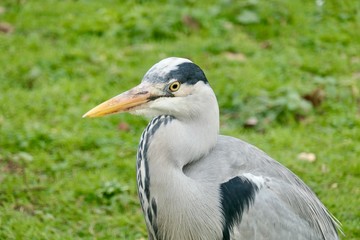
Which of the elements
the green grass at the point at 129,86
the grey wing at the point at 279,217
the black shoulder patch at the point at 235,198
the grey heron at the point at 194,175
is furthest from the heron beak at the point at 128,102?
the green grass at the point at 129,86

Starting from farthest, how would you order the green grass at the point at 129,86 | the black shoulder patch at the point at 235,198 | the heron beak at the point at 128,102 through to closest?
the green grass at the point at 129,86 → the black shoulder patch at the point at 235,198 → the heron beak at the point at 128,102

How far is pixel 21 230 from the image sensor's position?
545cm

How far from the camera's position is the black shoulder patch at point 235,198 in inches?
170

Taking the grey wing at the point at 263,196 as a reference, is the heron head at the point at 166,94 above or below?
above

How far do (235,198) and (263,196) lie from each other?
0.53 ft

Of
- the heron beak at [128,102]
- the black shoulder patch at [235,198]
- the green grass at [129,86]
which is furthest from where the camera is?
the green grass at [129,86]

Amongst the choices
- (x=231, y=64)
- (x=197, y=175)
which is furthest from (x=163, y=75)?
(x=231, y=64)

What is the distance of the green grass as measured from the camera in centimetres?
588

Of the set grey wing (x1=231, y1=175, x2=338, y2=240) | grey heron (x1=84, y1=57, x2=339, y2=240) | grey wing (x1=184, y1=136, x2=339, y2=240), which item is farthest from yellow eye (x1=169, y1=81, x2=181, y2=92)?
grey wing (x1=231, y1=175, x2=338, y2=240)

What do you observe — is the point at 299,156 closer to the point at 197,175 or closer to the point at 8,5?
the point at 197,175

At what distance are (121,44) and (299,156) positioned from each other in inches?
106

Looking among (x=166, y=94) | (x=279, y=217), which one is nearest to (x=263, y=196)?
(x=279, y=217)

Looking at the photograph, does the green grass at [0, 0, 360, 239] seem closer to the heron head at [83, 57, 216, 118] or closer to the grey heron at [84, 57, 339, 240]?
the grey heron at [84, 57, 339, 240]

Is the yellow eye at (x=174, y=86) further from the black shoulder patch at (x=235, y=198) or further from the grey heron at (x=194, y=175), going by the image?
the black shoulder patch at (x=235, y=198)
